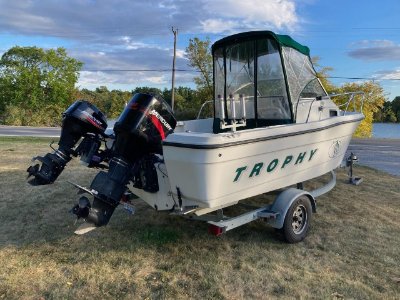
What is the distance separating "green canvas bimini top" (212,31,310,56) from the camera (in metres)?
4.80

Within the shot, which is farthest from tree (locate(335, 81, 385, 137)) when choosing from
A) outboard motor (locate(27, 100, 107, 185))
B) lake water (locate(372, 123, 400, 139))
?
outboard motor (locate(27, 100, 107, 185))

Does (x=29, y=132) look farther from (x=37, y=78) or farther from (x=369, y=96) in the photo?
(x=369, y=96)

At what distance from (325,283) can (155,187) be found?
1.81 metres

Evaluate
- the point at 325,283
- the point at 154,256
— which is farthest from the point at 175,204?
the point at 325,283

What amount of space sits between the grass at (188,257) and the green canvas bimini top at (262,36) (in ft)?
7.55

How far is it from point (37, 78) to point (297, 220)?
39.1 meters

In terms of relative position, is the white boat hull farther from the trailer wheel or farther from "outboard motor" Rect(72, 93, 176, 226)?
"outboard motor" Rect(72, 93, 176, 226)

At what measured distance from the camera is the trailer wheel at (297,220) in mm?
4184

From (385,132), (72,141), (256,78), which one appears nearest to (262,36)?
(256,78)

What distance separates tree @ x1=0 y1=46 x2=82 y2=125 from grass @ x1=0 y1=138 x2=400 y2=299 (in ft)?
114

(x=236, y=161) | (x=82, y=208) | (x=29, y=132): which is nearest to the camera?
(x=82, y=208)

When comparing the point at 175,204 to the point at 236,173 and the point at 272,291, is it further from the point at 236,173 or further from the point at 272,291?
the point at 272,291

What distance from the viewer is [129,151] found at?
12.3ft

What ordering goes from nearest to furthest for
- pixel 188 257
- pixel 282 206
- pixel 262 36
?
1. pixel 188 257
2. pixel 282 206
3. pixel 262 36
